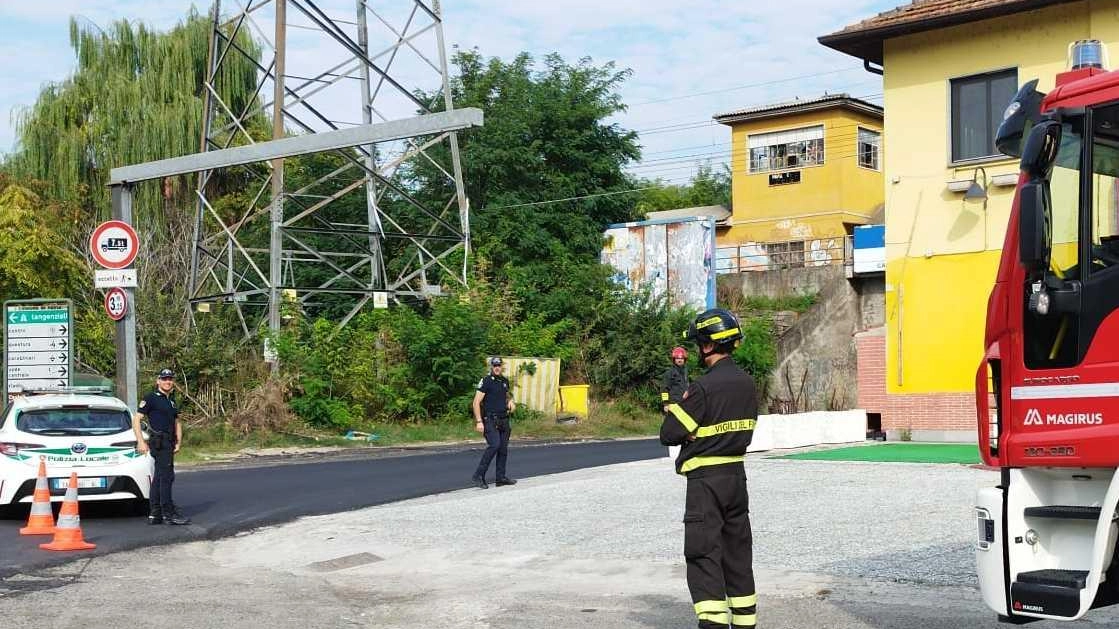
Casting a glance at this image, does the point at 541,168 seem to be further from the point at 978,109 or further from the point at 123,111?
the point at 978,109

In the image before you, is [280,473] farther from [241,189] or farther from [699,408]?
[241,189]

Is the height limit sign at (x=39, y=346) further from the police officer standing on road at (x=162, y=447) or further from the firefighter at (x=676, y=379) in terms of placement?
the firefighter at (x=676, y=379)

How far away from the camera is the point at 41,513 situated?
537 inches

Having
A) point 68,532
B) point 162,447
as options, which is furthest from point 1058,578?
point 162,447

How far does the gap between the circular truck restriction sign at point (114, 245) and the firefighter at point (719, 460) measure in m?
11.7

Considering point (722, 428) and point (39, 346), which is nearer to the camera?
point (722, 428)

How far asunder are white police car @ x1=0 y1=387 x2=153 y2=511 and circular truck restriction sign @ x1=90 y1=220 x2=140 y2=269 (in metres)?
2.28

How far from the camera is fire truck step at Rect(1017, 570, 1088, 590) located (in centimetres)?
631

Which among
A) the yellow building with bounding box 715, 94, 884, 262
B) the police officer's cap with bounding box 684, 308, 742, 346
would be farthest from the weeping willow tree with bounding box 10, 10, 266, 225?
the police officer's cap with bounding box 684, 308, 742, 346

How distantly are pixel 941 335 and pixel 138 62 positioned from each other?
26.6 m

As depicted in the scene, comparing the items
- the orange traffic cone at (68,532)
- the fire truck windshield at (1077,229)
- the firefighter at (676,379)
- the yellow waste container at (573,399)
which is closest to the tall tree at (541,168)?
the yellow waste container at (573,399)

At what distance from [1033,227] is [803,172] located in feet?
141

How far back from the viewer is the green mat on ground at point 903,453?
1989 centimetres

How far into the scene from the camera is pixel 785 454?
71.0ft
